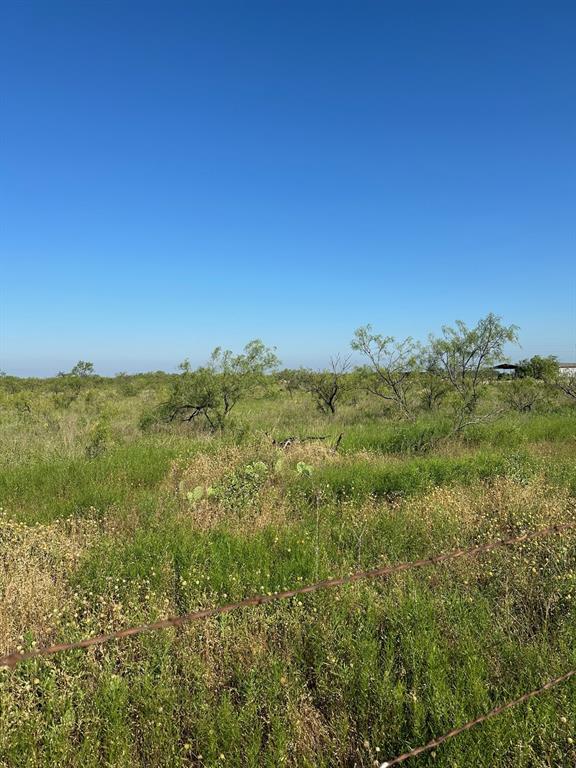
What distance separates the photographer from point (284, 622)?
11.6ft

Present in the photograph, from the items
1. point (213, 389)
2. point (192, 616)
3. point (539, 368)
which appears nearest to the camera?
point (192, 616)

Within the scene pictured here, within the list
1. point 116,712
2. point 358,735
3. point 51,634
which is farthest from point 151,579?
point 358,735

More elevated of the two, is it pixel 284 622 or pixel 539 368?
pixel 539 368

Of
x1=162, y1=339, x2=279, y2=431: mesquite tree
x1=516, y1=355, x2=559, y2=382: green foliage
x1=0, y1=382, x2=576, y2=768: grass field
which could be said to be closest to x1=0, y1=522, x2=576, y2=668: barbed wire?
x1=0, y1=382, x2=576, y2=768: grass field

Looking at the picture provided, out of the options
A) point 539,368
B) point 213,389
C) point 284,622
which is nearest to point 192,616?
point 284,622

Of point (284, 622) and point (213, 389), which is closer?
point (284, 622)

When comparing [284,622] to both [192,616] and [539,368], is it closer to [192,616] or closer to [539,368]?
[192,616]

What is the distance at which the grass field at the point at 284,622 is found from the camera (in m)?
2.57

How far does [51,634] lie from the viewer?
356cm

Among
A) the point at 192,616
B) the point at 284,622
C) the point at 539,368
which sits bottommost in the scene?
the point at 284,622

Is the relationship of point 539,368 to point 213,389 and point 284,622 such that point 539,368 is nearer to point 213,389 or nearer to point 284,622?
point 213,389

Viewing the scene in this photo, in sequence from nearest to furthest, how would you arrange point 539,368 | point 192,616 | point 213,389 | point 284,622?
point 192,616 < point 284,622 < point 213,389 < point 539,368

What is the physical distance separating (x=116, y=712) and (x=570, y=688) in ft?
9.34

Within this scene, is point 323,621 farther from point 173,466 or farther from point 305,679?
point 173,466
